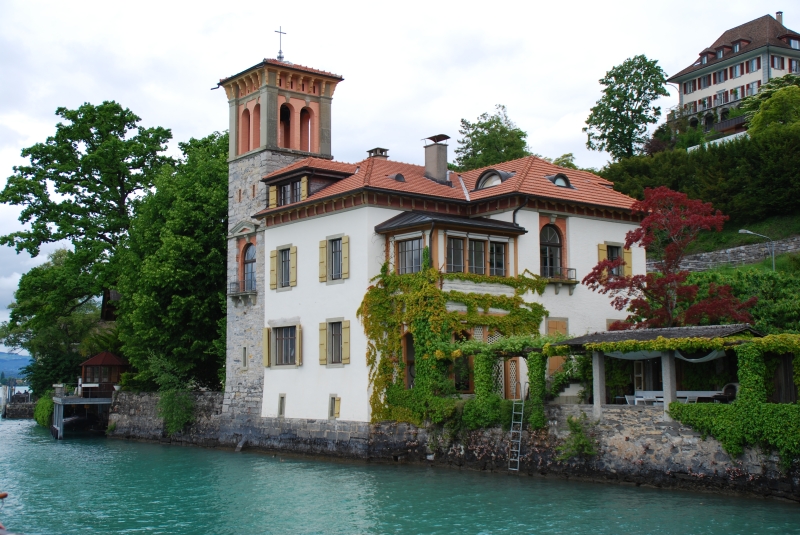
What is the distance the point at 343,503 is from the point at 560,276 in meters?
13.3

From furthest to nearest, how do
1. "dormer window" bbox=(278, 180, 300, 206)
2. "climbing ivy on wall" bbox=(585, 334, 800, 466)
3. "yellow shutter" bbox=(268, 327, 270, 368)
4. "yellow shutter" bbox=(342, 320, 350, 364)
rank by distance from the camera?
"yellow shutter" bbox=(268, 327, 270, 368)
"dormer window" bbox=(278, 180, 300, 206)
"yellow shutter" bbox=(342, 320, 350, 364)
"climbing ivy on wall" bbox=(585, 334, 800, 466)

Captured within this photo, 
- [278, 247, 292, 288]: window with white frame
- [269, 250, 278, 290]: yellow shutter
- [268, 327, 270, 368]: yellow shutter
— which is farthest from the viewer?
[268, 327, 270, 368]: yellow shutter

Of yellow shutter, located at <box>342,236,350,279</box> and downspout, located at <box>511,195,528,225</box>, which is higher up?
downspout, located at <box>511,195,528,225</box>

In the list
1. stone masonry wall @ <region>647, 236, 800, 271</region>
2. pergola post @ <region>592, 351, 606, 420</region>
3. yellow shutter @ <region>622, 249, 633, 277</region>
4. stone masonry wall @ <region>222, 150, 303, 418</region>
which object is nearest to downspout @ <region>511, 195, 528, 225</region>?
yellow shutter @ <region>622, 249, 633, 277</region>

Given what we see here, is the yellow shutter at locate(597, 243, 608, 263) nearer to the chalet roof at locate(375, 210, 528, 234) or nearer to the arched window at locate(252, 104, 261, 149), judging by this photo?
the chalet roof at locate(375, 210, 528, 234)

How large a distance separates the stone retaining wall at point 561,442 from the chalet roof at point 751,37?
2315 inches

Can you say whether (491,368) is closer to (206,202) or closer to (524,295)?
(524,295)

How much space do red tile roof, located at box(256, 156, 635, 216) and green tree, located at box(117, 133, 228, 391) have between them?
20.3ft

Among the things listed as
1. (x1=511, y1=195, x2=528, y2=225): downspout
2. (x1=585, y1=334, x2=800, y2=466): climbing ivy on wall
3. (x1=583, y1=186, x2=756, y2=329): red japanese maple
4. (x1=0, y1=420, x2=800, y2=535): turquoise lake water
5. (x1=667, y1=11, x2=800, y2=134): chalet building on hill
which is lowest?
(x1=0, y1=420, x2=800, y2=535): turquoise lake water

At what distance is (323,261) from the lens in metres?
34.6

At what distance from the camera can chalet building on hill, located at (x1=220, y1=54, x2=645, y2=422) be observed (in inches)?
1297

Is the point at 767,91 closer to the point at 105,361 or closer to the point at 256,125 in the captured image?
the point at 256,125

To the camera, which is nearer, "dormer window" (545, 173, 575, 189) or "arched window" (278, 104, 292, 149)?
"dormer window" (545, 173, 575, 189)

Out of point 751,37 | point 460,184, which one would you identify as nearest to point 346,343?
point 460,184
